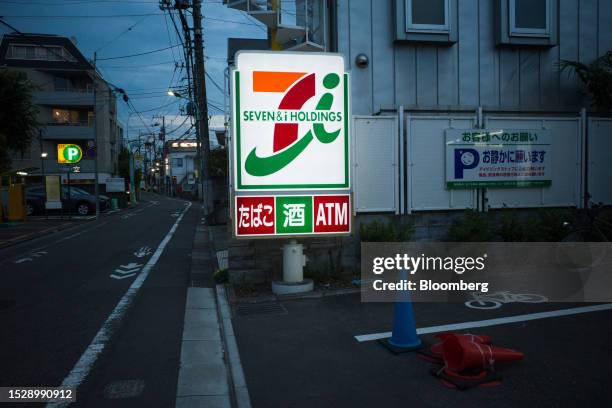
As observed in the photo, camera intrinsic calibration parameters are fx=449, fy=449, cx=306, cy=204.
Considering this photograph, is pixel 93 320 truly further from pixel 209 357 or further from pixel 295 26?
pixel 295 26

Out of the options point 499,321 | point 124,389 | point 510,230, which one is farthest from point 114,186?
point 499,321

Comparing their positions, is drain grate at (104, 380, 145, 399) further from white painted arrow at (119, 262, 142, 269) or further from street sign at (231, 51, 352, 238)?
white painted arrow at (119, 262, 142, 269)

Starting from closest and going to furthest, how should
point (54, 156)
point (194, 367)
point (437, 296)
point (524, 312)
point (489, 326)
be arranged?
point (194, 367) < point (489, 326) < point (524, 312) < point (437, 296) < point (54, 156)

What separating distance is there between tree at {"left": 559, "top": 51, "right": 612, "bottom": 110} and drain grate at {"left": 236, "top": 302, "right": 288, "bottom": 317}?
7999 mm

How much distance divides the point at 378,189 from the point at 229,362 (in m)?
4.86

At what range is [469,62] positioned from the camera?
9.59 m

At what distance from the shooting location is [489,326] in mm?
5566

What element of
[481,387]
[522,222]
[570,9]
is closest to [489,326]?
[481,387]

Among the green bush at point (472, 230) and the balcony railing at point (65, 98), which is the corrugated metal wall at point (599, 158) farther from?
the balcony railing at point (65, 98)

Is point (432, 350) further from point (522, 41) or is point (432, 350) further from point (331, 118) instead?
point (522, 41)

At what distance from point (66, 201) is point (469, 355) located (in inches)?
1087

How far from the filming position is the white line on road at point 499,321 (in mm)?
5434

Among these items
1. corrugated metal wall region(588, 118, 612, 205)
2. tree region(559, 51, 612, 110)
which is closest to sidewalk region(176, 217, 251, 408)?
corrugated metal wall region(588, 118, 612, 205)

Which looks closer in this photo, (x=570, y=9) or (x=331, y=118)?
(x=331, y=118)
